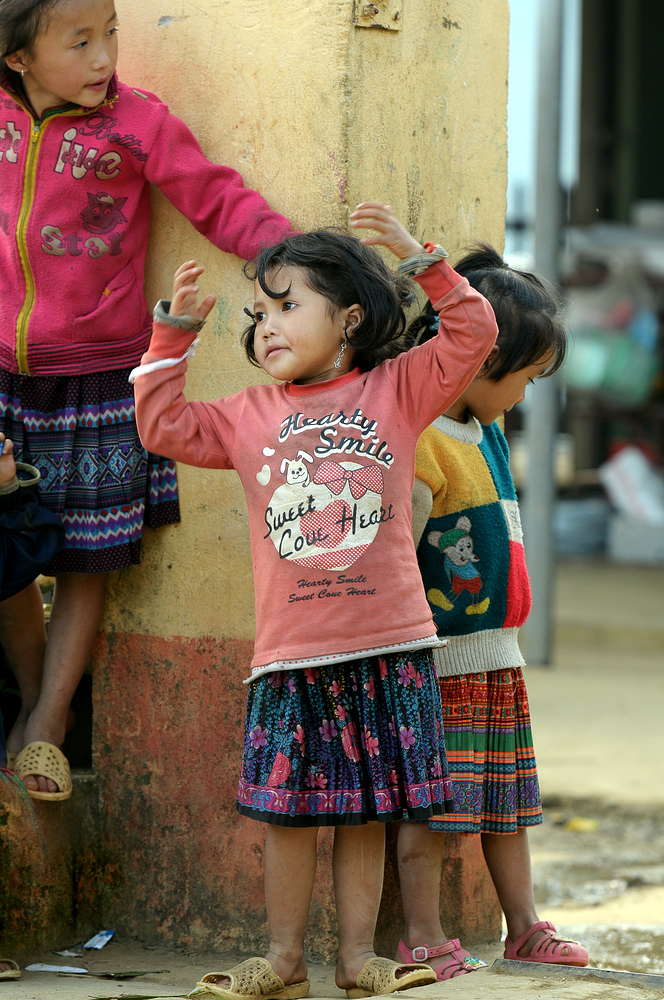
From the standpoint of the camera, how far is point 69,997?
89.7 inches

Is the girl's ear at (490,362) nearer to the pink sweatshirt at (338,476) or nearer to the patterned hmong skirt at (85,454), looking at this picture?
the pink sweatshirt at (338,476)

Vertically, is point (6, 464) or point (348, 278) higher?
point (348, 278)

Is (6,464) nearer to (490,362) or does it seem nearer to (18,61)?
(18,61)

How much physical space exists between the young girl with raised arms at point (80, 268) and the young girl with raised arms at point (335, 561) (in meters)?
0.31

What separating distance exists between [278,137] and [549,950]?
172 centimetres

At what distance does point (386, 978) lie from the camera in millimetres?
2240

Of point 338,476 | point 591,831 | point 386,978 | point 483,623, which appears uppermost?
point 338,476

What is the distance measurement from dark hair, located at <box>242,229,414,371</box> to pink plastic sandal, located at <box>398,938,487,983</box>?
1110mm

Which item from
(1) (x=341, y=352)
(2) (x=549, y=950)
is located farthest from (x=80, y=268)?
(2) (x=549, y=950)

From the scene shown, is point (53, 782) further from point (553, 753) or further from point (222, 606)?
point (553, 753)

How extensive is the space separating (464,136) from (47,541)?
1241 mm

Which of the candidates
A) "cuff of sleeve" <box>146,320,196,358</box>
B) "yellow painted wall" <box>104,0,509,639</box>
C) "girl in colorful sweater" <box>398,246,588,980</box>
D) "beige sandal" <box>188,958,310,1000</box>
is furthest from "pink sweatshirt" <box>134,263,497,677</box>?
"beige sandal" <box>188,958,310,1000</box>

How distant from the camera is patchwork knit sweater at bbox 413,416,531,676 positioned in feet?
8.31

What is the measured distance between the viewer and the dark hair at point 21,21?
2469 millimetres
